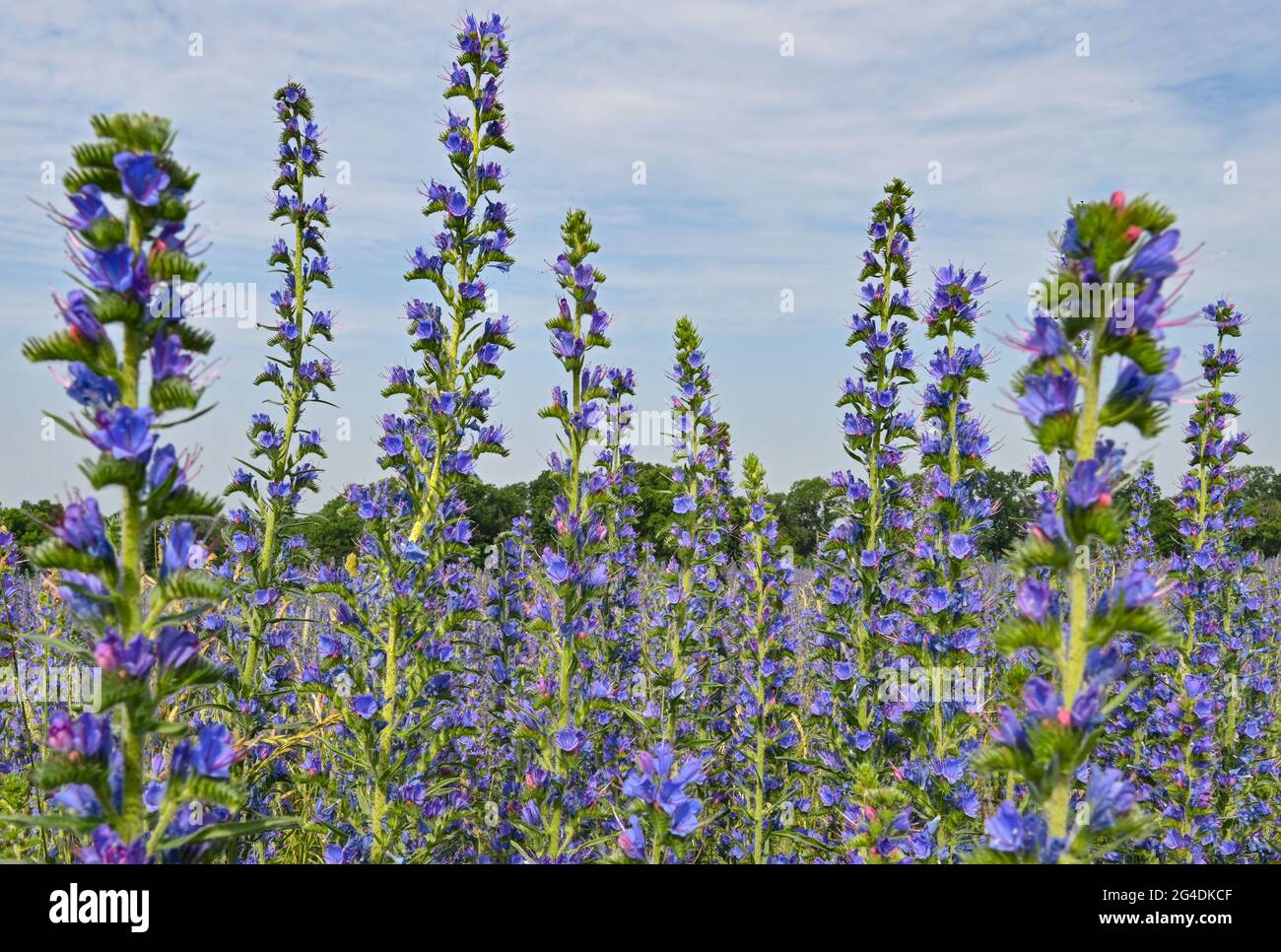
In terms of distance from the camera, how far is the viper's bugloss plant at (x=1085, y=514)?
8.50 ft

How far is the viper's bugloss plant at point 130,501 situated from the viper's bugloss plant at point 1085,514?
2173 millimetres

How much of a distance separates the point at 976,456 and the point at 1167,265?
320cm

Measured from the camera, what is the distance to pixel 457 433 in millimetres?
6105

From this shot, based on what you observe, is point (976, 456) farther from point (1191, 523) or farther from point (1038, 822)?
point (1191, 523)

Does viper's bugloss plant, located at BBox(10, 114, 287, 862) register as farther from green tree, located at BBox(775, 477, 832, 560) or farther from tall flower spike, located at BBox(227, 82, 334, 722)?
green tree, located at BBox(775, 477, 832, 560)

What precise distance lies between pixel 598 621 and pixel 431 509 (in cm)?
166

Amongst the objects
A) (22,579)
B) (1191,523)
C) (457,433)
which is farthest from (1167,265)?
(22,579)

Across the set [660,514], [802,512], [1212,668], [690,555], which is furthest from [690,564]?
[802,512]

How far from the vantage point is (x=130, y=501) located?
248 centimetres
